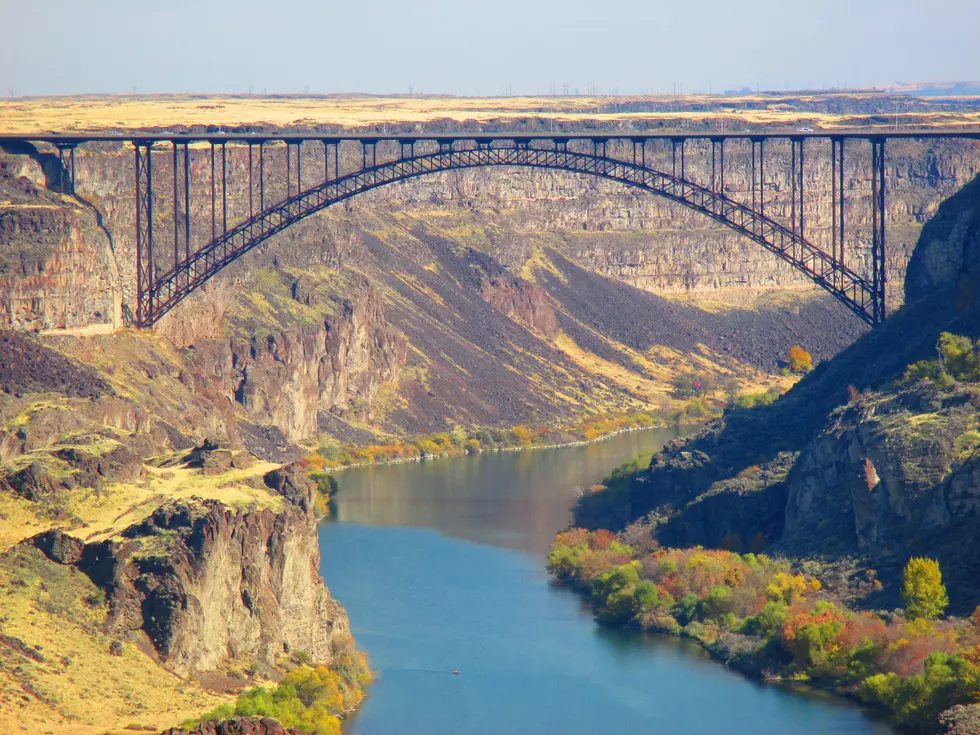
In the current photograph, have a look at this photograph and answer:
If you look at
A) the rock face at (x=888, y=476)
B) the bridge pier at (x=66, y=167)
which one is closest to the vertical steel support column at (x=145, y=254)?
the bridge pier at (x=66, y=167)

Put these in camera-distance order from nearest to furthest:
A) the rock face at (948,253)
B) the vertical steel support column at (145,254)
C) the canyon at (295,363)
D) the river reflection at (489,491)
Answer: the canyon at (295,363) < the rock face at (948,253) < the river reflection at (489,491) < the vertical steel support column at (145,254)

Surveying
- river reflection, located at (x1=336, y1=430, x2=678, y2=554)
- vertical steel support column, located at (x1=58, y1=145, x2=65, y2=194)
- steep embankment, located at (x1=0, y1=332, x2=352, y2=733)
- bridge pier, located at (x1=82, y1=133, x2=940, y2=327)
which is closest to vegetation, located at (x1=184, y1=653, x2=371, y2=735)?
steep embankment, located at (x1=0, y1=332, x2=352, y2=733)

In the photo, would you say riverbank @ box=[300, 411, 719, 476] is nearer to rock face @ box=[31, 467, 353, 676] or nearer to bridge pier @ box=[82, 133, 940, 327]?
bridge pier @ box=[82, 133, 940, 327]

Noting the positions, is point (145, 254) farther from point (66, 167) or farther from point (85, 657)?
point (85, 657)

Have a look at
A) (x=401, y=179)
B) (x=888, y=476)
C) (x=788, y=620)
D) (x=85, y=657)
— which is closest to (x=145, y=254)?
(x=401, y=179)

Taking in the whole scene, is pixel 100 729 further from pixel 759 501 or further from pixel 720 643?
pixel 759 501

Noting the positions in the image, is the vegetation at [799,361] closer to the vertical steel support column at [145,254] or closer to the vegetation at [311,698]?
the vertical steel support column at [145,254]

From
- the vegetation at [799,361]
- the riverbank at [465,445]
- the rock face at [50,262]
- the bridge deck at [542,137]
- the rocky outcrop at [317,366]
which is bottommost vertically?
the riverbank at [465,445]
